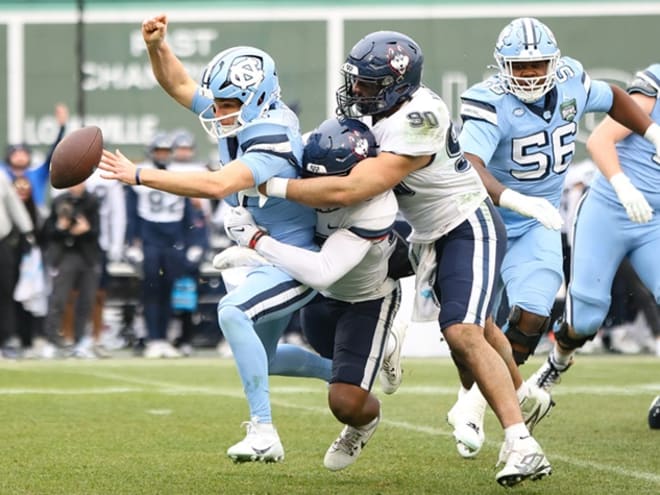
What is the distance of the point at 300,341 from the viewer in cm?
1212

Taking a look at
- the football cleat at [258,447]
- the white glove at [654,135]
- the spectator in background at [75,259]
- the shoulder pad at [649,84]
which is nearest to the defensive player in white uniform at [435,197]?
the football cleat at [258,447]

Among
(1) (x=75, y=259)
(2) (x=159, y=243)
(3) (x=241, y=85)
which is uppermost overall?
(3) (x=241, y=85)

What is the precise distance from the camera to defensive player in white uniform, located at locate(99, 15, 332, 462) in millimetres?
4609

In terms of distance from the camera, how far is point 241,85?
16.0ft

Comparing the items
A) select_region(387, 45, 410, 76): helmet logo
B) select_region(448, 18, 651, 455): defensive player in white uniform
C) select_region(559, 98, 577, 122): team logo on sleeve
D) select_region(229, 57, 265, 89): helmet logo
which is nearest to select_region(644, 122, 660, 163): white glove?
select_region(448, 18, 651, 455): defensive player in white uniform

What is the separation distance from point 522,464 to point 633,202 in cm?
188

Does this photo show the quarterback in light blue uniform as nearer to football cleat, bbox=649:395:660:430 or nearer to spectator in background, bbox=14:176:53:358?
football cleat, bbox=649:395:660:430

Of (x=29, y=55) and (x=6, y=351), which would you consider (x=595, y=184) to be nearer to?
(x=6, y=351)

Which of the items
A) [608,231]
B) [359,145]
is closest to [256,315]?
[359,145]

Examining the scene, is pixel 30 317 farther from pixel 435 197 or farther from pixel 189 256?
pixel 435 197

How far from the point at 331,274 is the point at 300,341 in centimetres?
738

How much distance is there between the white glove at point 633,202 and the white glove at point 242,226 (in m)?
1.90

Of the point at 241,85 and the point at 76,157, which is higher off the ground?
the point at 241,85

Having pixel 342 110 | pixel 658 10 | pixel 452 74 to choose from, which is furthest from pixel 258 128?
pixel 658 10
